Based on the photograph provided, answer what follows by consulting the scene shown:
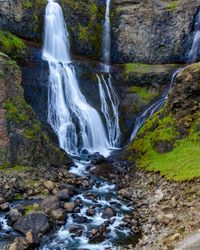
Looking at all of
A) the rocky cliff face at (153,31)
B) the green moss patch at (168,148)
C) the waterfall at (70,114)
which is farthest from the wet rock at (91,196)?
the rocky cliff face at (153,31)

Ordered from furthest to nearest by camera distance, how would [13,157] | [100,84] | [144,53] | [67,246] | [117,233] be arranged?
[144,53], [100,84], [13,157], [117,233], [67,246]

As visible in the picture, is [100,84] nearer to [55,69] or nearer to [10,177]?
[55,69]

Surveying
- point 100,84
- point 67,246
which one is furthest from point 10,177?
point 100,84

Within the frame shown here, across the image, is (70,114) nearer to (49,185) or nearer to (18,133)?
(18,133)

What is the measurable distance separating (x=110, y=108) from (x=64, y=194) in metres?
16.7

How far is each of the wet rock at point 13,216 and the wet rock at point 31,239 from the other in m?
1.63

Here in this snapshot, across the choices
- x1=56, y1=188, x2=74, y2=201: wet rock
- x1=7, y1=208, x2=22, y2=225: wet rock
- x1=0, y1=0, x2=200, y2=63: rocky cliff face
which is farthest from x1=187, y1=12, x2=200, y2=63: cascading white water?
x1=7, y1=208, x2=22, y2=225: wet rock

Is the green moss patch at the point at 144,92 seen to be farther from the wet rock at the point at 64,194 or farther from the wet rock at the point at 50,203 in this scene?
the wet rock at the point at 50,203

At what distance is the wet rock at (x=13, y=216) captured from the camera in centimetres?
1639

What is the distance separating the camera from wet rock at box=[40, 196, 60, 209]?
17766mm

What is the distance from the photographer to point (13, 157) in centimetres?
2192

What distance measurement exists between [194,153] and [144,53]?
24431mm

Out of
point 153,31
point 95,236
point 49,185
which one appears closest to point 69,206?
point 49,185

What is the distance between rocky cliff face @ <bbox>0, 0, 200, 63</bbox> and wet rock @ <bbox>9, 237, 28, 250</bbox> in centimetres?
2954
